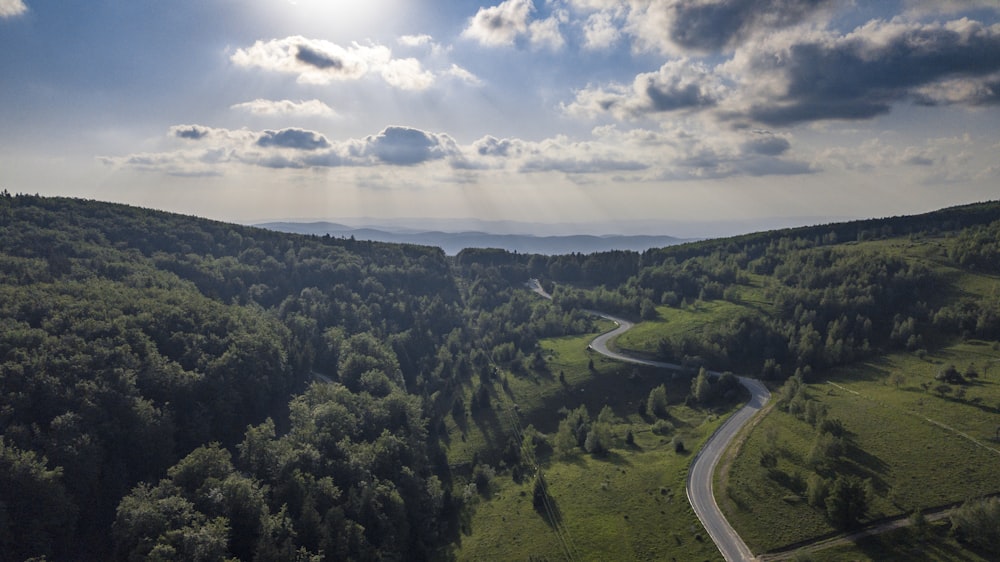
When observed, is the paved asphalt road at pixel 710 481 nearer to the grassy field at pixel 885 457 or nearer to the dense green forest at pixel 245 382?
the grassy field at pixel 885 457

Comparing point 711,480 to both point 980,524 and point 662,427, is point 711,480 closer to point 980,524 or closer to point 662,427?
point 980,524

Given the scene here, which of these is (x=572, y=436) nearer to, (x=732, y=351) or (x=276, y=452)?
(x=276, y=452)

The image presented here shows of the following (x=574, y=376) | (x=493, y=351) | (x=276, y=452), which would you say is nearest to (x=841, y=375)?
(x=574, y=376)

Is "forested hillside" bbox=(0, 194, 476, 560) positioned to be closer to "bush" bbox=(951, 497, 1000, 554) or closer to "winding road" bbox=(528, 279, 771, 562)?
"winding road" bbox=(528, 279, 771, 562)

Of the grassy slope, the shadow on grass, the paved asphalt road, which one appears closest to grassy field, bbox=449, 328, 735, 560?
the shadow on grass

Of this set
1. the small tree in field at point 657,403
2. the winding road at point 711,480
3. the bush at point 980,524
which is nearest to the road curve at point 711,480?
the winding road at point 711,480

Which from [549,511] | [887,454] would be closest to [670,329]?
[887,454]

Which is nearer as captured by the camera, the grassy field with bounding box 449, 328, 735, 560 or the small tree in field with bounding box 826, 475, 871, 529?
the small tree in field with bounding box 826, 475, 871, 529
